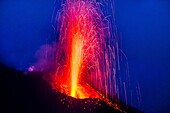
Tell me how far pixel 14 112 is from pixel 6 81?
753 cm

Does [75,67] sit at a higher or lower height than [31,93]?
higher

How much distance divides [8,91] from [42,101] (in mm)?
3795

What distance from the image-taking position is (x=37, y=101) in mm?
27922

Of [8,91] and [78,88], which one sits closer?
[8,91]

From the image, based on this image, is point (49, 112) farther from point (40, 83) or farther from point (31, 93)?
point (40, 83)

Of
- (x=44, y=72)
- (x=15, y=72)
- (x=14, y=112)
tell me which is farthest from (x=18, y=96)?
(x=44, y=72)

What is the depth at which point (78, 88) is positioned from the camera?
36969 millimetres

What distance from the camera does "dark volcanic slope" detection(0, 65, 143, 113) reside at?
86.4ft

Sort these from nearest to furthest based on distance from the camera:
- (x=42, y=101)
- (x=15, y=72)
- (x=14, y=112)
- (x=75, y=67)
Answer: (x=14, y=112), (x=42, y=101), (x=75, y=67), (x=15, y=72)

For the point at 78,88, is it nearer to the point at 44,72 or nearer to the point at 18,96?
the point at 44,72

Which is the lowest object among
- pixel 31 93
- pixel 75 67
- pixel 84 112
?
pixel 84 112

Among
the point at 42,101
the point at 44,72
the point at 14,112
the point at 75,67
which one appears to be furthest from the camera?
the point at 44,72

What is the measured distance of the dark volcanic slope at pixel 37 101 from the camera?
26.3 metres

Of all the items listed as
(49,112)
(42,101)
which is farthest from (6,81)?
(49,112)
